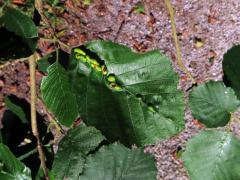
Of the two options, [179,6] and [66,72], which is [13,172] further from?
[179,6]

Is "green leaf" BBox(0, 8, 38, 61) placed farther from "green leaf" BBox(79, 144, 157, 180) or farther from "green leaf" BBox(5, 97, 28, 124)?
"green leaf" BBox(5, 97, 28, 124)

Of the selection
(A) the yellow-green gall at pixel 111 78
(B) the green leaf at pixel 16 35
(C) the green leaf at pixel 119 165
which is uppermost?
(B) the green leaf at pixel 16 35

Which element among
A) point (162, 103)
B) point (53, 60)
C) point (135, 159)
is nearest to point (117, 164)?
point (135, 159)

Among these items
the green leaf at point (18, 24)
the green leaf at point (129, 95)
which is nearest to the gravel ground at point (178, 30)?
the green leaf at point (129, 95)

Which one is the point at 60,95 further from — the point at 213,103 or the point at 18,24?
the point at 213,103

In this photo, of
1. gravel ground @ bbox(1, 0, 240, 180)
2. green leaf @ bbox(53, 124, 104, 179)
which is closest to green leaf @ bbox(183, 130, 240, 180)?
green leaf @ bbox(53, 124, 104, 179)

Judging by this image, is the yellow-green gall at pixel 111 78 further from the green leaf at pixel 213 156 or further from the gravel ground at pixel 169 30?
the gravel ground at pixel 169 30

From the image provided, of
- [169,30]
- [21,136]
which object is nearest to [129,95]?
[21,136]
